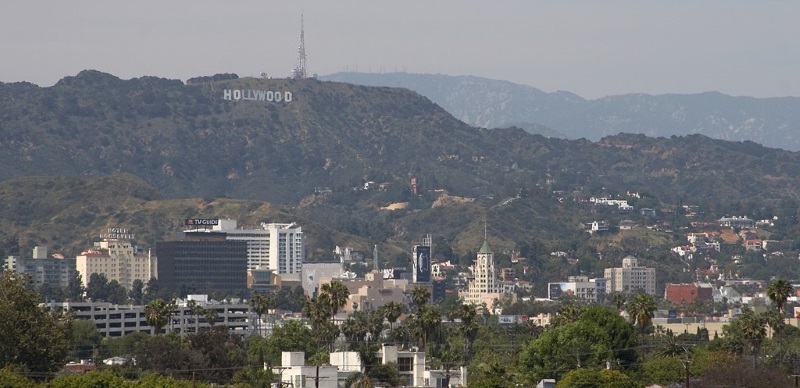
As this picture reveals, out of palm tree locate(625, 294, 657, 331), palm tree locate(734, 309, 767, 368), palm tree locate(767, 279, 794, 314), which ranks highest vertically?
palm tree locate(767, 279, 794, 314)

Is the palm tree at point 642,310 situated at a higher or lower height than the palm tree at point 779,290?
lower

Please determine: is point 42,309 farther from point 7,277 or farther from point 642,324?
point 642,324

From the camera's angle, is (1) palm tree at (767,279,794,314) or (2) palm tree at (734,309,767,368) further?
(2) palm tree at (734,309,767,368)

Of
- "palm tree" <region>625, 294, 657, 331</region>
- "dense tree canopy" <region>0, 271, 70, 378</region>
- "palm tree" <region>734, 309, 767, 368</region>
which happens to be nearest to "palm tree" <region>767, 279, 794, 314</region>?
"palm tree" <region>734, 309, 767, 368</region>

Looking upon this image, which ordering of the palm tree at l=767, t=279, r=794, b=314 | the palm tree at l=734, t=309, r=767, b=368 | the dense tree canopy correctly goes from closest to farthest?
the dense tree canopy < the palm tree at l=767, t=279, r=794, b=314 < the palm tree at l=734, t=309, r=767, b=368

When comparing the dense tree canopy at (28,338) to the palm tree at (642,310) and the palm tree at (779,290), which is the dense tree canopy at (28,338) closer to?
the palm tree at (642,310)

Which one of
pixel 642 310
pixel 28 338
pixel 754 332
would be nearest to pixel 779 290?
pixel 754 332

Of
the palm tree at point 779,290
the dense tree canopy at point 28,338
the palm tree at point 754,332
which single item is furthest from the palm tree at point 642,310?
the dense tree canopy at point 28,338

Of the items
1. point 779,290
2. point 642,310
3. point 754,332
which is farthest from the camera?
point 642,310

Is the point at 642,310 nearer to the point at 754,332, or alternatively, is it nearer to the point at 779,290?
the point at 754,332

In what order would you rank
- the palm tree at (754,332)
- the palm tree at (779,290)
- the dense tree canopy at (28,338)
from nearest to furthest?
the dense tree canopy at (28,338), the palm tree at (779,290), the palm tree at (754,332)

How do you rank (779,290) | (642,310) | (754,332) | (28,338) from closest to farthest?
(28,338) → (779,290) → (754,332) → (642,310)

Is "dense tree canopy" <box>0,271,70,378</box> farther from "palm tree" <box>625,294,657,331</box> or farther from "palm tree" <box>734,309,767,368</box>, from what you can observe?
"palm tree" <box>734,309,767,368</box>
